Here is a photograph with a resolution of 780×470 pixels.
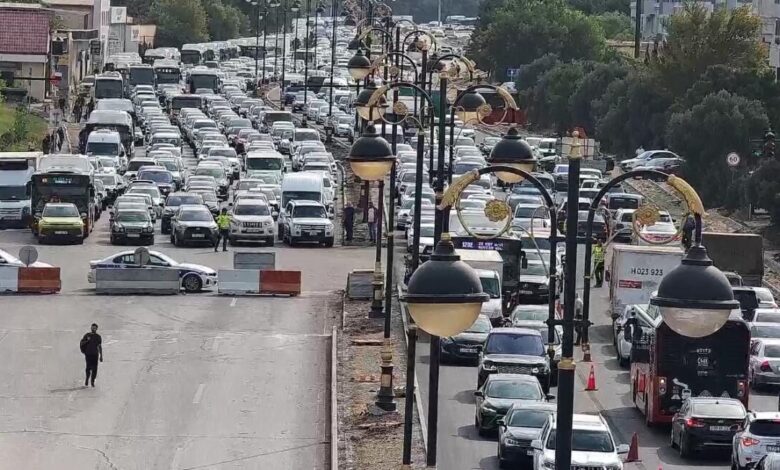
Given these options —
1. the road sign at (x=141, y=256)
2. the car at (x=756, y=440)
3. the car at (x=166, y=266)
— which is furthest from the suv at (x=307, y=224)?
the car at (x=756, y=440)

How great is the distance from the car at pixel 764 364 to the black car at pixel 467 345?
5059 millimetres

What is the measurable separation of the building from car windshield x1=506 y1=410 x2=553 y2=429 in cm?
8831

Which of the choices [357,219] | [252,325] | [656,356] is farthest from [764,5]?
[656,356]

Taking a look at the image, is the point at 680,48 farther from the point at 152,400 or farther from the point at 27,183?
the point at 152,400

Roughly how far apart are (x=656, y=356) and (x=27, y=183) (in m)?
33.2

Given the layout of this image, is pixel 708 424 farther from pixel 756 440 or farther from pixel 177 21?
pixel 177 21

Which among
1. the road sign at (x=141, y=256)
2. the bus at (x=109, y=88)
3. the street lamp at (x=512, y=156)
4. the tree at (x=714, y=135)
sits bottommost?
the road sign at (x=141, y=256)

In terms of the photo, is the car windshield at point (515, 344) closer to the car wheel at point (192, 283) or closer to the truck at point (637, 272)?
the truck at point (637, 272)

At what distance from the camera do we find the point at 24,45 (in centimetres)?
11269

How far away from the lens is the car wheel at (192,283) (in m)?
45.7

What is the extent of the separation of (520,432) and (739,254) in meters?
21.9

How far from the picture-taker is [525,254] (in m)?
45.4

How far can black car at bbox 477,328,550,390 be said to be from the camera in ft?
107

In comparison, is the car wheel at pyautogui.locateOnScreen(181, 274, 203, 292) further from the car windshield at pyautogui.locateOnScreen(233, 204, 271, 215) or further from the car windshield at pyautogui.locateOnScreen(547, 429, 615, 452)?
the car windshield at pyautogui.locateOnScreen(547, 429, 615, 452)
